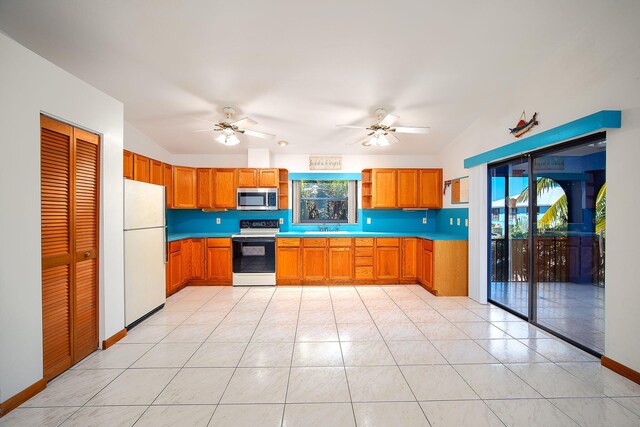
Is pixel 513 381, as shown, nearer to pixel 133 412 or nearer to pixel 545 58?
pixel 133 412

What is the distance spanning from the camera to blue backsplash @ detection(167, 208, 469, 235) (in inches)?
216

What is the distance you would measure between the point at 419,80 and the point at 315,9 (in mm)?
1498

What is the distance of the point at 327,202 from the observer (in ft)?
18.5

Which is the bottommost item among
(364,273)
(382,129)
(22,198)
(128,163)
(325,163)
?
(364,273)

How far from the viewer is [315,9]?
7.68ft

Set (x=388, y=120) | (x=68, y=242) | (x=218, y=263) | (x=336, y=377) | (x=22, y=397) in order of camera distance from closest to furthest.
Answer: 1. (x=22, y=397)
2. (x=336, y=377)
3. (x=68, y=242)
4. (x=388, y=120)
5. (x=218, y=263)

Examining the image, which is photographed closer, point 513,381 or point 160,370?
point 513,381

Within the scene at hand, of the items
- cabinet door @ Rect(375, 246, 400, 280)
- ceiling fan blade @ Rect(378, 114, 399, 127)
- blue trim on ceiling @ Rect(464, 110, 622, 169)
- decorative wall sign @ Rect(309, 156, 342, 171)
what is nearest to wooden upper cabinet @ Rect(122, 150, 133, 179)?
decorative wall sign @ Rect(309, 156, 342, 171)

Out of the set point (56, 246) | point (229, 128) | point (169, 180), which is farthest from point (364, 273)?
point (56, 246)

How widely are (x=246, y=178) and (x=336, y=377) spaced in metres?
3.82

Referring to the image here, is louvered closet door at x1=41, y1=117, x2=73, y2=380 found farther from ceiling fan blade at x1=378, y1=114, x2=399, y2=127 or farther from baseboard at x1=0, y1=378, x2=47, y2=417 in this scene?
ceiling fan blade at x1=378, y1=114, x2=399, y2=127

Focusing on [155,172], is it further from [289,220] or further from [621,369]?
[621,369]

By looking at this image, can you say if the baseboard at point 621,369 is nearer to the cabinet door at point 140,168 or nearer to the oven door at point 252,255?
the oven door at point 252,255

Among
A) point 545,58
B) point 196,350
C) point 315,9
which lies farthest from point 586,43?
point 196,350
